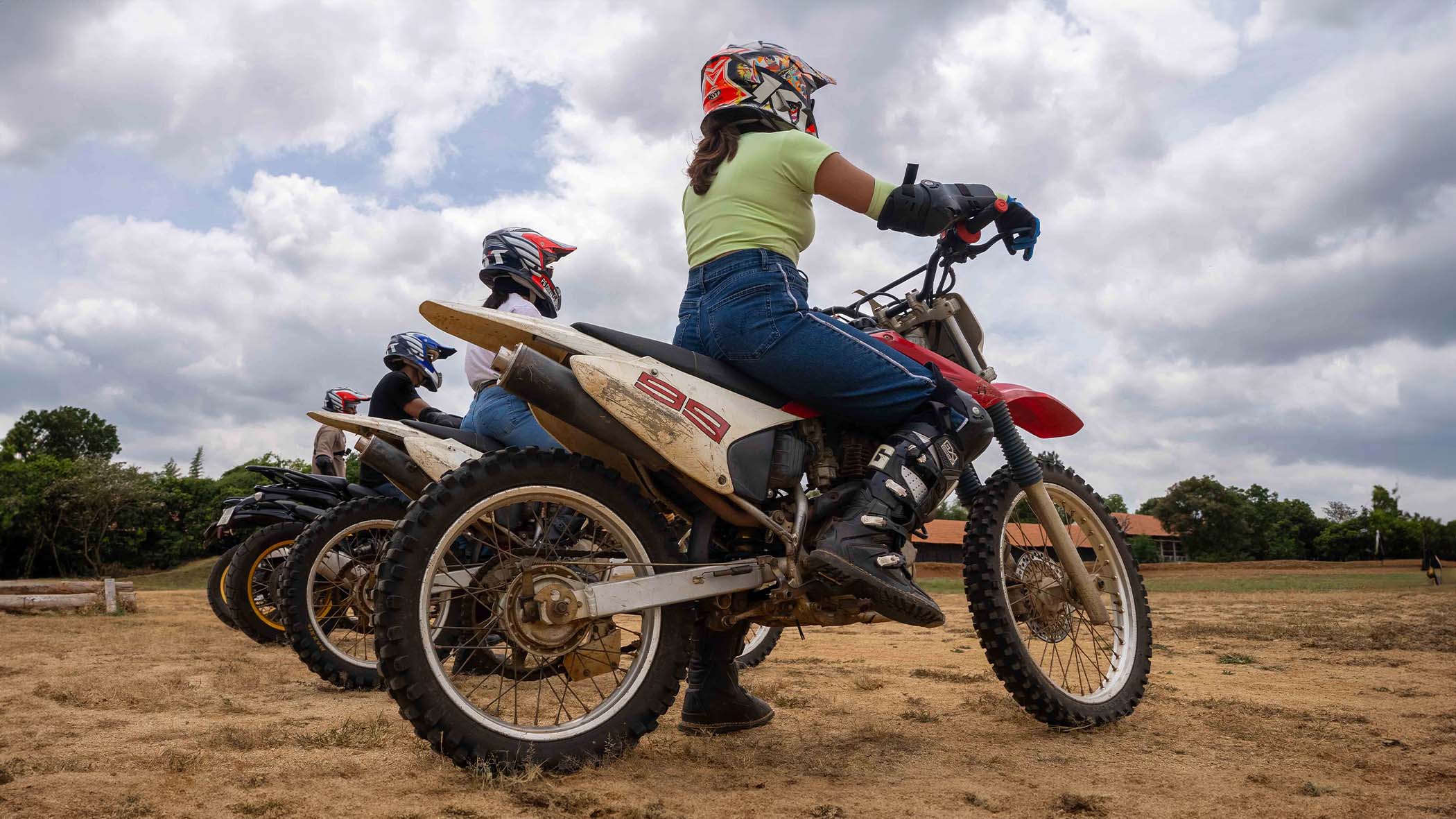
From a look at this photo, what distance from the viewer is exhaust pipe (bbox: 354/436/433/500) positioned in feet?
14.1

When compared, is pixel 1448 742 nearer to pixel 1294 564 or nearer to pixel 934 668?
pixel 934 668

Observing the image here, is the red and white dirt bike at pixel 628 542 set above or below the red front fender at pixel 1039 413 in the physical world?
below

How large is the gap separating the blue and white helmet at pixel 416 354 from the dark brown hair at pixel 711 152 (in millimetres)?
3401

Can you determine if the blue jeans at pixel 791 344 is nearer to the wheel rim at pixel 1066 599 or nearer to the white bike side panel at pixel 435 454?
the wheel rim at pixel 1066 599

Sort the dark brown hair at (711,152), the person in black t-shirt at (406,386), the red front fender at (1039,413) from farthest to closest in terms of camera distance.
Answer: the person in black t-shirt at (406,386) → the red front fender at (1039,413) → the dark brown hair at (711,152)

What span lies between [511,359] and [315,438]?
7228 millimetres

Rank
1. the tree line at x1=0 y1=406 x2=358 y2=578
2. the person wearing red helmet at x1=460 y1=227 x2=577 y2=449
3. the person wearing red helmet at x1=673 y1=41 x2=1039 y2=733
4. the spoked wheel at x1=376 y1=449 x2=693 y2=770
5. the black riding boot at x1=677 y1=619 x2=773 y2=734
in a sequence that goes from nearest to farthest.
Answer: the spoked wheel at x1=376 y1=449 x2=693 y2=770, the person wearing red helmet at x1=673 y1=41 x2=1039 y2=733, the black riding boot at x1=677 y1=619 x2=773 y2=734, the person wearing red helmet at x1=460 y1=227 x2=577 y2=449, the tree line at x1=0 y1=406 x2=358 y2=578

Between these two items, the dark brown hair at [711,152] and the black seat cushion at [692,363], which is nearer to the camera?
the black seat cushion at [692,363]

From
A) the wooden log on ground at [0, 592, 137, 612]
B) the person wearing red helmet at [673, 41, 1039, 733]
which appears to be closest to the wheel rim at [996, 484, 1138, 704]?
the person wearing red helmet at [673, 41, 1039, 733]

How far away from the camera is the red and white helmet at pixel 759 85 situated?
3.28 m

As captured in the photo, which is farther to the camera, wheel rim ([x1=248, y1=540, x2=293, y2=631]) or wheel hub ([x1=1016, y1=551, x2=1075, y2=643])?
wheel rim ([x1=248, y1=540, x2=293, y2=631])

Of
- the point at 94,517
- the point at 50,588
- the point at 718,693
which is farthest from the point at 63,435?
the point at 718,693

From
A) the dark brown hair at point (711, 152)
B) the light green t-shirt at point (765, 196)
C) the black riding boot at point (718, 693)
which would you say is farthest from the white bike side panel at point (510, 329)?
the black riding boot at point (718, 693)

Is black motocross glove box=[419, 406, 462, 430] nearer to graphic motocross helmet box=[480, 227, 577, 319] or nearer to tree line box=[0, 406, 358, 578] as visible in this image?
graphic motocross helmet box=[480, 227, 577, 319]
